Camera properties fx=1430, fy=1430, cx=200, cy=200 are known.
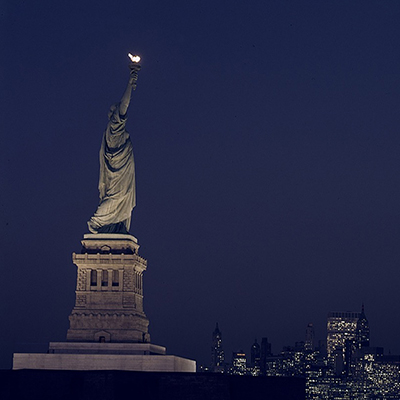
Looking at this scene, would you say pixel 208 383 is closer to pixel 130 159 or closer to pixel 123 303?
pixel 123 303

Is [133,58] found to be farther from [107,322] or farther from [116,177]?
[107,322]

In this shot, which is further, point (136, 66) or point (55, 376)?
point (136, 66)

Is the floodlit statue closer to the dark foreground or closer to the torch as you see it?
the torch

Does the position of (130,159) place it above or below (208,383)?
above

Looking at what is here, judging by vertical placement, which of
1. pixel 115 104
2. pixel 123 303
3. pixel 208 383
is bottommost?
pixel 208 383

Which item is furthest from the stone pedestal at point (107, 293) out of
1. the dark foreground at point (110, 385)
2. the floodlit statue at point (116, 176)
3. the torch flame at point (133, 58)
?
the torch flame at point (133, 58)

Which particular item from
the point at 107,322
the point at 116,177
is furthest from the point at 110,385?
the point at 116,177

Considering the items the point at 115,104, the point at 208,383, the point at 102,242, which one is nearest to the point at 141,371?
the point at 208,383

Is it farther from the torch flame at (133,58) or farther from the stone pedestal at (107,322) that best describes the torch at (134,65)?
the stone pedestal at (107,322)
